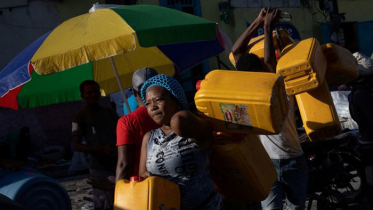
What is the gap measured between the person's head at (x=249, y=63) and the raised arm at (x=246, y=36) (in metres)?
0.18

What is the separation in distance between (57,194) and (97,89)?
3.67ft

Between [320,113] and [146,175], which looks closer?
[146,175]

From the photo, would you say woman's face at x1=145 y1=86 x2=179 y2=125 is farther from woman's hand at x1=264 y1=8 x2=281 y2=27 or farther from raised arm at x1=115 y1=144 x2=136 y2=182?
woman's hand at x1=264 y1=8 x2=281 y2=27

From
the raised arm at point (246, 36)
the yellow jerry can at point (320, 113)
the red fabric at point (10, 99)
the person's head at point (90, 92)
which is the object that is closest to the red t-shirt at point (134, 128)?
the raised arm at point (246, 36)

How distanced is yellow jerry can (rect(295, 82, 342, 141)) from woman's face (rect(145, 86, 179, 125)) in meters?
1.03

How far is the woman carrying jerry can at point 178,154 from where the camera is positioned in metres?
3.02

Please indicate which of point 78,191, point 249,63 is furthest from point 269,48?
point 78,191

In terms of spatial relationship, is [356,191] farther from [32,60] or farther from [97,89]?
[32,60]

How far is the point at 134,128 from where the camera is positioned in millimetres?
3656

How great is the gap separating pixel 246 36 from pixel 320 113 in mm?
841

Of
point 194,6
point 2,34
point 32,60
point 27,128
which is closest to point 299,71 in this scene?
point 32,60

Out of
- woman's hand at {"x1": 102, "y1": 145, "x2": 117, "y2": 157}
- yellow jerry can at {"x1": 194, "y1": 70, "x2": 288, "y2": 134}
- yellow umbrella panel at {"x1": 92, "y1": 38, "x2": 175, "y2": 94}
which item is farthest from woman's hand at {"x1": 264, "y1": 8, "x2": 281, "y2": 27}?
yellow umbrella panel at {"x1": 92, "y1": 38, "x2": 175, "y2": 94}

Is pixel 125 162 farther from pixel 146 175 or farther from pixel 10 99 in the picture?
pixel 10 99

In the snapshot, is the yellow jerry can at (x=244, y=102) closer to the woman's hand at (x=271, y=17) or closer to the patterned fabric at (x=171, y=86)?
the patterned fabric at (x=171, y=86)
